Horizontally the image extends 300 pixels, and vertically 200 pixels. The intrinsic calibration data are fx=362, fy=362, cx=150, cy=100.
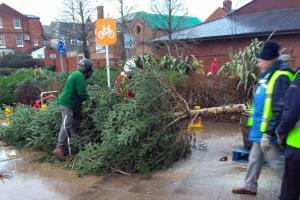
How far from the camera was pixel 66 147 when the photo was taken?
257 inches

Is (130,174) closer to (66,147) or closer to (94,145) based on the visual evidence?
(94,145)

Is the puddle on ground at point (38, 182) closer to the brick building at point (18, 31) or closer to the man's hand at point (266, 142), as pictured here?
the man's hand at point (266, 142)

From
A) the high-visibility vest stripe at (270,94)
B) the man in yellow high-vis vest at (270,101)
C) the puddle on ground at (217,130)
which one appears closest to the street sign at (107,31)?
the puddle on ground at (217,130)

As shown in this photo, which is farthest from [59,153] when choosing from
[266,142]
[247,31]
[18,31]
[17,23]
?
[17,23]

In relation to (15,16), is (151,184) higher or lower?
lower

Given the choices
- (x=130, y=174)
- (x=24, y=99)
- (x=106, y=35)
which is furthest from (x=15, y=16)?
(x=130, y=174)

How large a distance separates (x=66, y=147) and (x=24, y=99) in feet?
23.5

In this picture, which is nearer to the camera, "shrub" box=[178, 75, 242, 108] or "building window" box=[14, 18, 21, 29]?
"shrub" box=[178, 75, 242, 108]

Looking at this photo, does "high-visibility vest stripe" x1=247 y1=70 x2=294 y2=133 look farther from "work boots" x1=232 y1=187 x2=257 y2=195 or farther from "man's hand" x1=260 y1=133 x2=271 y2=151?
"work boots" x1=232 y1=187 x2=257 y2=195

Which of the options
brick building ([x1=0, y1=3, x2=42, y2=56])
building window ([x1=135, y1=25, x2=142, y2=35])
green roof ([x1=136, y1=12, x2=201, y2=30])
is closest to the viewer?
green roof ([x1=136, y1=12, x2=201, y2=30])

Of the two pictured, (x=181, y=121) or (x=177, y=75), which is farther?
(x=177, y=75)

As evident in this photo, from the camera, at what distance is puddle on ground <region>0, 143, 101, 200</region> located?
16.6 feet

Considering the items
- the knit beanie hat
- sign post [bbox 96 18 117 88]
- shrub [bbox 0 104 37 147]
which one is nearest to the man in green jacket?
shrub [bbox 0 104 37 147]

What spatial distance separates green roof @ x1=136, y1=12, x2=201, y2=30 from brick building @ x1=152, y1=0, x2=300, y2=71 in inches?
219
